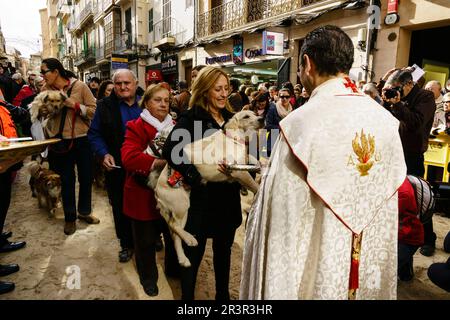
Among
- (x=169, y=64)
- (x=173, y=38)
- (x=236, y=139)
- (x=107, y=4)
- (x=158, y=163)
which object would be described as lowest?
(x=158, y=163)

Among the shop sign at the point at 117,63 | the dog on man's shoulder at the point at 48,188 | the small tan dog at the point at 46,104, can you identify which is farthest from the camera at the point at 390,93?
the shop sign at the point at 117,63

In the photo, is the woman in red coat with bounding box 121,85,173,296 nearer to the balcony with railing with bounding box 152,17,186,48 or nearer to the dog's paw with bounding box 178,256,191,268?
the dog's paw with bounding box 178,256,191,268

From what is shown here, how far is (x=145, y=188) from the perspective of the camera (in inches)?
108

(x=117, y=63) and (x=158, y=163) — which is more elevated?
(x=117, y=63)

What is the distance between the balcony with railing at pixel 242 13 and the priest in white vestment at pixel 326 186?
9.22m

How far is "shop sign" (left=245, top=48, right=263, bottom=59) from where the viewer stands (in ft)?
40.0

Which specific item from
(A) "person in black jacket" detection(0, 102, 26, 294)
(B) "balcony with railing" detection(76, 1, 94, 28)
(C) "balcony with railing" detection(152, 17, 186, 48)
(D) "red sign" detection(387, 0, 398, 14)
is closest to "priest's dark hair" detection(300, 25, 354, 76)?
(A) "person in black jacket" detection(0, 102, 26, 294)

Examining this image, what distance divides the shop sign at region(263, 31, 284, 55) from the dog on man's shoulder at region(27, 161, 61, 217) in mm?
8492

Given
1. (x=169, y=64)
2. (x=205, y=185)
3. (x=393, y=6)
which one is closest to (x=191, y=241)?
(x=205, y=185)

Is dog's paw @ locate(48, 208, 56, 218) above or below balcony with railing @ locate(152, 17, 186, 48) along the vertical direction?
below

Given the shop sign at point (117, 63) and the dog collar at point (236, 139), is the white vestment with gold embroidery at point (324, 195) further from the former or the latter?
the shop sign at point (117, 63)

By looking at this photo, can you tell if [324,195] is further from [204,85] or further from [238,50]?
[238,50]

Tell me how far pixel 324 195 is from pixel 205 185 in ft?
3.47
